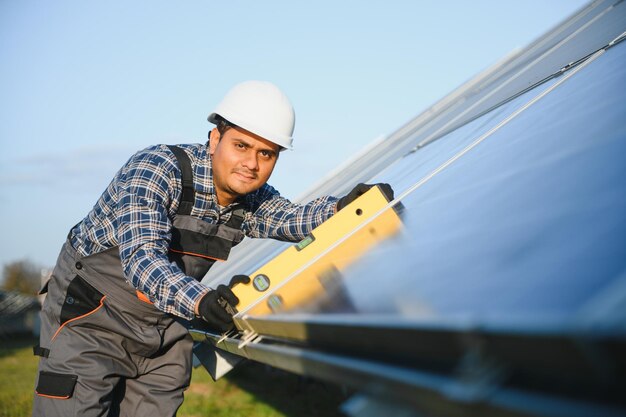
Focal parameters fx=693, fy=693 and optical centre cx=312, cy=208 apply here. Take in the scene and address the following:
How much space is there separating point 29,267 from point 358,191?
1957 inches

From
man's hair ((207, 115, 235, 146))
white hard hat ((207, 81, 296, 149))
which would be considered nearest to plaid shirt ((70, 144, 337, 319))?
man's hair ((207, 115, 235, 146))

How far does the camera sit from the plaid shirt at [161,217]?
94.0 inches

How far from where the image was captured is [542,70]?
4223mm

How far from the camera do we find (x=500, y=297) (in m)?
1.07

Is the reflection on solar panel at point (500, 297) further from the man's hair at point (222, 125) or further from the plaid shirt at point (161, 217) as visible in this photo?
the man's hair at point (222, 125)

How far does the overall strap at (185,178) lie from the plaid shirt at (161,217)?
1.2 inches

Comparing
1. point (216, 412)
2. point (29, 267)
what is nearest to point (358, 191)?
point (216, 412)

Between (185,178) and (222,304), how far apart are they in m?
0.85

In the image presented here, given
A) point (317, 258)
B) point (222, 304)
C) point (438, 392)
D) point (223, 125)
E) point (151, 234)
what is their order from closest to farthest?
point (438, 392) → point (222, 304) → point (317, 258) → point (151, 234) → point (223, 125)

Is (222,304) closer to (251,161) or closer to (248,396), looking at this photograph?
(251,161)

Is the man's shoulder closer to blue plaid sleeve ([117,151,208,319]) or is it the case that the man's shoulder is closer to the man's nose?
blue plaid sleeve ([117,151,208,319])

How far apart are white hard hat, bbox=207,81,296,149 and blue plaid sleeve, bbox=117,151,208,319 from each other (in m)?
0.35

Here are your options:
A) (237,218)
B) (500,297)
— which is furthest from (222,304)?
(500,297)

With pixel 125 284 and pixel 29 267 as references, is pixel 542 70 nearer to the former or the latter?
pixel 125 284
